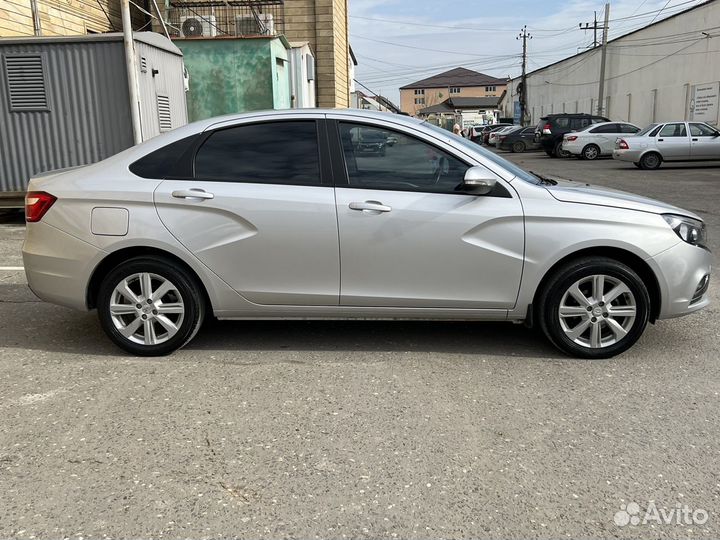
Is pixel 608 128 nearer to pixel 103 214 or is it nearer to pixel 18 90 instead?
pixel 18 90

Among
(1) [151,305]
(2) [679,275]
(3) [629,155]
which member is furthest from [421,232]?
(3) [629,155]

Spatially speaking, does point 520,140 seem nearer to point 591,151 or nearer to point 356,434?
point 591,151

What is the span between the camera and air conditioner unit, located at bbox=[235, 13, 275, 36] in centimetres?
2105

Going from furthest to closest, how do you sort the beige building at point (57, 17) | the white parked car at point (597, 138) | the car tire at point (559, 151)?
the car tire at point (559, 151), the white parked car at point (597, 138), the beige building at point (57, 17)

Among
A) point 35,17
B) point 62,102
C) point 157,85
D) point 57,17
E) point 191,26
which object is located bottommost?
point 62,102

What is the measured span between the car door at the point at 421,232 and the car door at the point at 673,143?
63.0 ft

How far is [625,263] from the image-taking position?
4.32m

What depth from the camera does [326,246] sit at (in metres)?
4.23

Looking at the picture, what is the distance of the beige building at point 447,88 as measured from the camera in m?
144

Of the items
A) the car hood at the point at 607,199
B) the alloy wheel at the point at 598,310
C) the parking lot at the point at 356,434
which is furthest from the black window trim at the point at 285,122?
the alloy wheel at the point at 598,310

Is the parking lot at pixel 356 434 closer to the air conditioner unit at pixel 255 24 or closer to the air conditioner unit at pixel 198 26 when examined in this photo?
the air conditioner unit at pixel 198 26

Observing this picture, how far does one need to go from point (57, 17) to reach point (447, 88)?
142 metres

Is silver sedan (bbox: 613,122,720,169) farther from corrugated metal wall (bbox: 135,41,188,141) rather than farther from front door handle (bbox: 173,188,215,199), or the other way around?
front door handle (bbox: 173,188,215,199)

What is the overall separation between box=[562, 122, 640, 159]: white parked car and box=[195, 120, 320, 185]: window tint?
2509 cm
